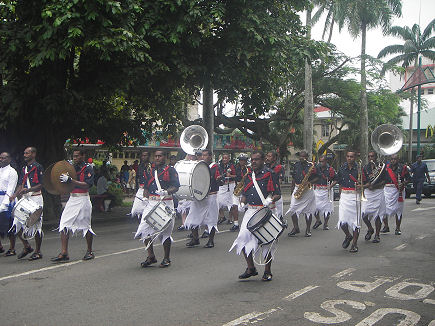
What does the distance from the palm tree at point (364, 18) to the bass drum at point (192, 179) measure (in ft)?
76.2

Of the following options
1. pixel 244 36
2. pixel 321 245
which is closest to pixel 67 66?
pixel 244 36

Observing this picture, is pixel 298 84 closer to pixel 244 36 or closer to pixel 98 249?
pixel 244 36

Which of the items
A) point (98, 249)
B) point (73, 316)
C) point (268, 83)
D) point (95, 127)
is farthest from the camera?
point (268, 83)

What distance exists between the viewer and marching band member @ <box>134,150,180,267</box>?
8047 millimetres

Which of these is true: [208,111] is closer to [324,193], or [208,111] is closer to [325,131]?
[324,193]

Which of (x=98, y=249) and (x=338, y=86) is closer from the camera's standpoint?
(x=98, y=249)

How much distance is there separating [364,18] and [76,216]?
31.0 meters

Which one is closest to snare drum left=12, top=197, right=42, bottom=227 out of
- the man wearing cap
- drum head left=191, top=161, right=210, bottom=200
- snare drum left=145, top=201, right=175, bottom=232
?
snare drum left=145, top=201, right=175, bottom=232

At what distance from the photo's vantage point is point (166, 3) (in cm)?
1172

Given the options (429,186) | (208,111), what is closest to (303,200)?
(208,111)

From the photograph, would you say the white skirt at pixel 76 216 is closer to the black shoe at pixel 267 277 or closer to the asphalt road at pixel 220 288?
the asphalt road at pixel 220 288

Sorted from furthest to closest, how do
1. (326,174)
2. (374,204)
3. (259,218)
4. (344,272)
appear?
(326,174)
(374,204)
(344,272)
(259,218)

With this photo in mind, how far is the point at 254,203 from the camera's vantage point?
23.8 feet

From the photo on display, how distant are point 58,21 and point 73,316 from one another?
276 inches
